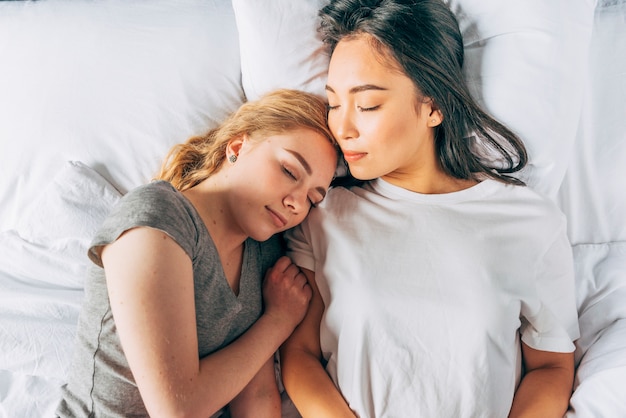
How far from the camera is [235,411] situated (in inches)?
49.5

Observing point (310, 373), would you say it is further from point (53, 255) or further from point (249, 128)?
point (53, 255)

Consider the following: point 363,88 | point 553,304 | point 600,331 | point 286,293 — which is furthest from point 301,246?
point 600,331

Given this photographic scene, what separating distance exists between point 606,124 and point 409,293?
2.25 feet

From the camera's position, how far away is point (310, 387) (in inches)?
46.8

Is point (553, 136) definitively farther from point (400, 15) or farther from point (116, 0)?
point (116, 0)

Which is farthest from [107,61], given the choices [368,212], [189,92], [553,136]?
[553,136]

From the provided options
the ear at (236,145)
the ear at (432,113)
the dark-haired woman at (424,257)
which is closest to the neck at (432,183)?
the dark-haired woman at (424,257)

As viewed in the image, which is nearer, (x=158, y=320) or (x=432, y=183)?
(x=158, y=320)

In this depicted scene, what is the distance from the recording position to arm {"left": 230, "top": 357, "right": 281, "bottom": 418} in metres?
1.23

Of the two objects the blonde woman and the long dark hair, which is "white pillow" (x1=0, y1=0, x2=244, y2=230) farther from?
the long dark hair

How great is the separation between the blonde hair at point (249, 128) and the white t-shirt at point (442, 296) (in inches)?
8.9

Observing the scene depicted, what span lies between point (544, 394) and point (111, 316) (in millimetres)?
882

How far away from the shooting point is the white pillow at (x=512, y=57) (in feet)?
4.12

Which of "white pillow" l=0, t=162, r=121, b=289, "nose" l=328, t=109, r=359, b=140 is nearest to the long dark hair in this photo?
"nose" l=328, t=109, r=359, b=140
